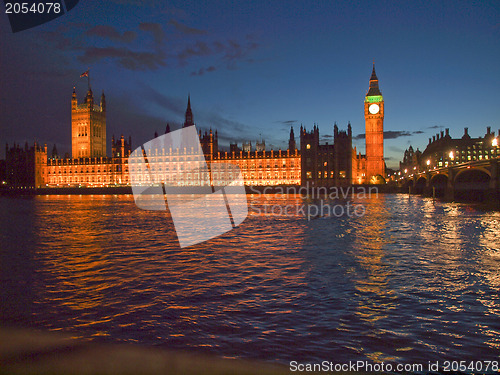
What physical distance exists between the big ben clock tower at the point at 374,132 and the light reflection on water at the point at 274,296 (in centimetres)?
11303

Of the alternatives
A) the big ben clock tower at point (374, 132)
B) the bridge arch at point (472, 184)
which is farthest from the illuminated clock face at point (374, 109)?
the bridge arch at point (472, 184)

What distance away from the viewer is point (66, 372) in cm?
507

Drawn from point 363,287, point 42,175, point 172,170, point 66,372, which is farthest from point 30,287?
point 42,175

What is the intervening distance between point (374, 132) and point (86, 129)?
341 ft

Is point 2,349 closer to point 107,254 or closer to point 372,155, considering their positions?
point 107,254

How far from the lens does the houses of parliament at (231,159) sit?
11712 cm

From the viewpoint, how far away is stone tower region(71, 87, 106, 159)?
14838cm

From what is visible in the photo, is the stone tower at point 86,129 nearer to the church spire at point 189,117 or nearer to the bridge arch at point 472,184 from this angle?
the church spire at point 189,117

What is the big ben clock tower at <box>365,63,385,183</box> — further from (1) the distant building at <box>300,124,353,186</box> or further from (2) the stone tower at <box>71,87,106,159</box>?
(2) the stone tower at <box>71,87,106,159</box>

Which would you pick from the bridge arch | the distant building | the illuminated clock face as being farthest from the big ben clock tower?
the bridge arch

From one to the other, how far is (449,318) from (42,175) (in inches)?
6090

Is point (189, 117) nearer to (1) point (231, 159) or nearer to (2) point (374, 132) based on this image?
(1) point (231, 159)

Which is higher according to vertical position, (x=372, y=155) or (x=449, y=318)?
(x=372, y=155)

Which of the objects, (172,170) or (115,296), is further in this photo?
(172,170)
